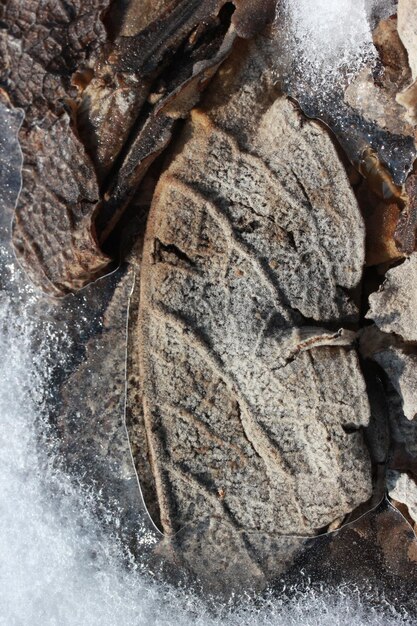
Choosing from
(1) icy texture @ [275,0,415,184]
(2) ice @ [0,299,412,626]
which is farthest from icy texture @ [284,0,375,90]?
(2) ice @ [0,299,412,626]

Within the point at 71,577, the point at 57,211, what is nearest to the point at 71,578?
the point at 71,577

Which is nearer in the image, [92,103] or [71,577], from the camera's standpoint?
[92,103]

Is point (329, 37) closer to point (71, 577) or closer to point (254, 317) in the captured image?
point (254, 317)

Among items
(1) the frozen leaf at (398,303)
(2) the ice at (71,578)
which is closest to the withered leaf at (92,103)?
(2) the ice at (71,578)

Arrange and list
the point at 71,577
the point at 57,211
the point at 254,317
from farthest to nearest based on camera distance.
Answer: the point at 71,577 → the point at 57,211 → the point at 254,317

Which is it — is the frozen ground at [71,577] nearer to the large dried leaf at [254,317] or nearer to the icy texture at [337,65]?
the large dried leaf at [254,317]

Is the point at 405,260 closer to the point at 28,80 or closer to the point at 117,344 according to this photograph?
the point at 117,344

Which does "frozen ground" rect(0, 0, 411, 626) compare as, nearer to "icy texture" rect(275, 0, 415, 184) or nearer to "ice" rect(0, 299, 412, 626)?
"ice" rect(0, 299, 412, 626)

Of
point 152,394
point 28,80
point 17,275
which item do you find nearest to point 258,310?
point 152,394

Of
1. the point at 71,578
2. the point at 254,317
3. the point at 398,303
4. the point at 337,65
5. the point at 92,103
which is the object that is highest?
the point at 92,103
